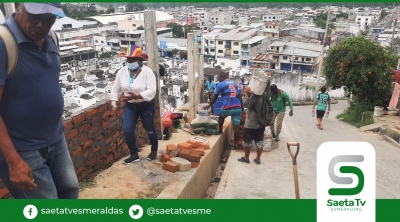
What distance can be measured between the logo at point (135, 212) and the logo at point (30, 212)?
557 millimetres

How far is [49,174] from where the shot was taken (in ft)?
6.56

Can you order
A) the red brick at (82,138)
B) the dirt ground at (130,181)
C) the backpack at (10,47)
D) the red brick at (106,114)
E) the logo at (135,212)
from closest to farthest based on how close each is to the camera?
the backpack at (10,47) → the logo at (135,212) → the dirt ground at (130,181) → the red brick at (82,138) → the red brick at (106,114)

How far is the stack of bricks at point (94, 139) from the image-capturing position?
3412 mm

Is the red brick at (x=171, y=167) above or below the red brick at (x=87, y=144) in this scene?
below

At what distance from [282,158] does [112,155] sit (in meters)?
2.71

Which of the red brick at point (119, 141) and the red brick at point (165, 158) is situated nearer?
the red brick at point (165, 158)

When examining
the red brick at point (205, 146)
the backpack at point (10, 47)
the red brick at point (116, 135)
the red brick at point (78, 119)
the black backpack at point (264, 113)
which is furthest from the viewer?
the red brick at point (205, 146)

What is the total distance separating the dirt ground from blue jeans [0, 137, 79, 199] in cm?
99

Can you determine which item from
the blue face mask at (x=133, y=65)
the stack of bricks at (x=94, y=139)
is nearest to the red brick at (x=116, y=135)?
the stack of bricks at (x=94, y=139)

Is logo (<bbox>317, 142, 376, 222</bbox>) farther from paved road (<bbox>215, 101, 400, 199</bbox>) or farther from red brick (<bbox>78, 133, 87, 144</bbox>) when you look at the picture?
red brick (<bbox>78, 133, 87, 144</bbox>)

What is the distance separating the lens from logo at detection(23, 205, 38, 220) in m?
1.93

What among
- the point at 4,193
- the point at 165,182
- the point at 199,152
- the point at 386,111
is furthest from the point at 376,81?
the point at 4,193

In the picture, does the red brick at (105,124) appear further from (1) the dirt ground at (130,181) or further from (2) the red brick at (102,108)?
(1) the dirt ground at (130,181)

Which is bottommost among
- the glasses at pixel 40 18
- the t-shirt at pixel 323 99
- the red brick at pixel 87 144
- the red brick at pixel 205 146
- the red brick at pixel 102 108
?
the t-shirt at pixel 323 99
